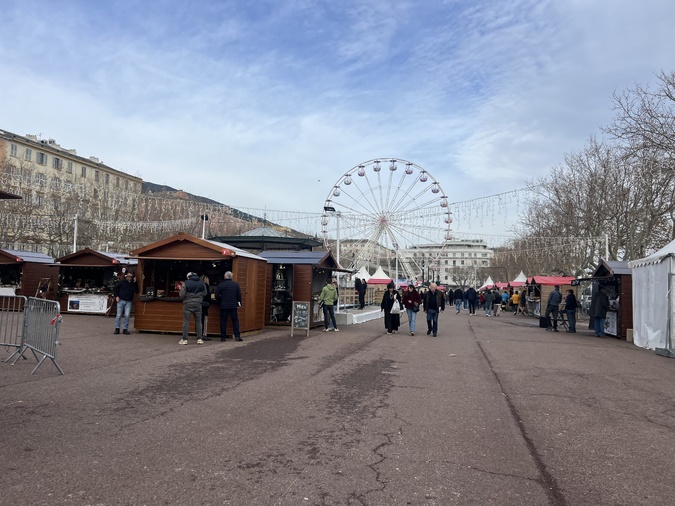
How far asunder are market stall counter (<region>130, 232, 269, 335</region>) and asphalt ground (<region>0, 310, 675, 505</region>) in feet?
11.9

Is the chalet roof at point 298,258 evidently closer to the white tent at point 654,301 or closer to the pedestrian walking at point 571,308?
the pedestrian walking at point 571,308

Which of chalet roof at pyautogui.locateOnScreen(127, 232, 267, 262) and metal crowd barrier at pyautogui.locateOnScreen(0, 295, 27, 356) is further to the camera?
chalet roof at pyautogui.locateOnScreen(127, 232, 267, 262)

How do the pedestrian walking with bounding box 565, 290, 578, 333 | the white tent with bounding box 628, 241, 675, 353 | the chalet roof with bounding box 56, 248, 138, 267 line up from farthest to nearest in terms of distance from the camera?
1. the chalet roof with bounding box 56, 248, 138, 267
2. the pedestrian walking with bounding box 565, 290, 578, 333
3. the white tent with bounding box 628, 241, 675, 353

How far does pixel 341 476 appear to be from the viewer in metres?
4.13

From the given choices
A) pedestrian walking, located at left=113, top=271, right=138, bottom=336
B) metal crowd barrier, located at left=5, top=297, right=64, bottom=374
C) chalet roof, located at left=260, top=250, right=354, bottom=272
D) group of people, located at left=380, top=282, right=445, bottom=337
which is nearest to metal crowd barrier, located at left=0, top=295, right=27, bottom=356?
metal crowd barrier, located at left=5, top=297, right=64, bottom=374

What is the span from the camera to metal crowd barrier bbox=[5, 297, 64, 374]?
26.5ft

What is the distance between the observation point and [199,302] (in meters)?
12.5

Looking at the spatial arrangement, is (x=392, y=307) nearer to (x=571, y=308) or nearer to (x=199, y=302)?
(x=199, y=302)

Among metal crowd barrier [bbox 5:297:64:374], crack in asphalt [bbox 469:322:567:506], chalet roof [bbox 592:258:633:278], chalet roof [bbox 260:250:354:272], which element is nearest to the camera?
crack in asphalt [bbox 469:322:567:506]

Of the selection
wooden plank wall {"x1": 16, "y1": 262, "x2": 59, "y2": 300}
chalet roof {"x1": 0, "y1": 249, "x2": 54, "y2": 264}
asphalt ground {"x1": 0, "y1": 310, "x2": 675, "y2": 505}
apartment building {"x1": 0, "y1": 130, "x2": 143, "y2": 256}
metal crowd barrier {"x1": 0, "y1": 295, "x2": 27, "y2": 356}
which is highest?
apartment building {"x1": 0, "y1": 130, "x2": 143, "y2": 256}

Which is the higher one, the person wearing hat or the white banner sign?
the person wearing hat

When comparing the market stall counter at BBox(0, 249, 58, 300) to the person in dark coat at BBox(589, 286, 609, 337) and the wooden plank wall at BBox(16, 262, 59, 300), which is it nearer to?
the wooden plank wall at BBox(16, 262, 59, 300)

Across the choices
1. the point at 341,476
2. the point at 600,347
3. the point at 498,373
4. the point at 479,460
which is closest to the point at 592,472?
the point at 479,460

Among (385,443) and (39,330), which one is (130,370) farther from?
(385,443)
